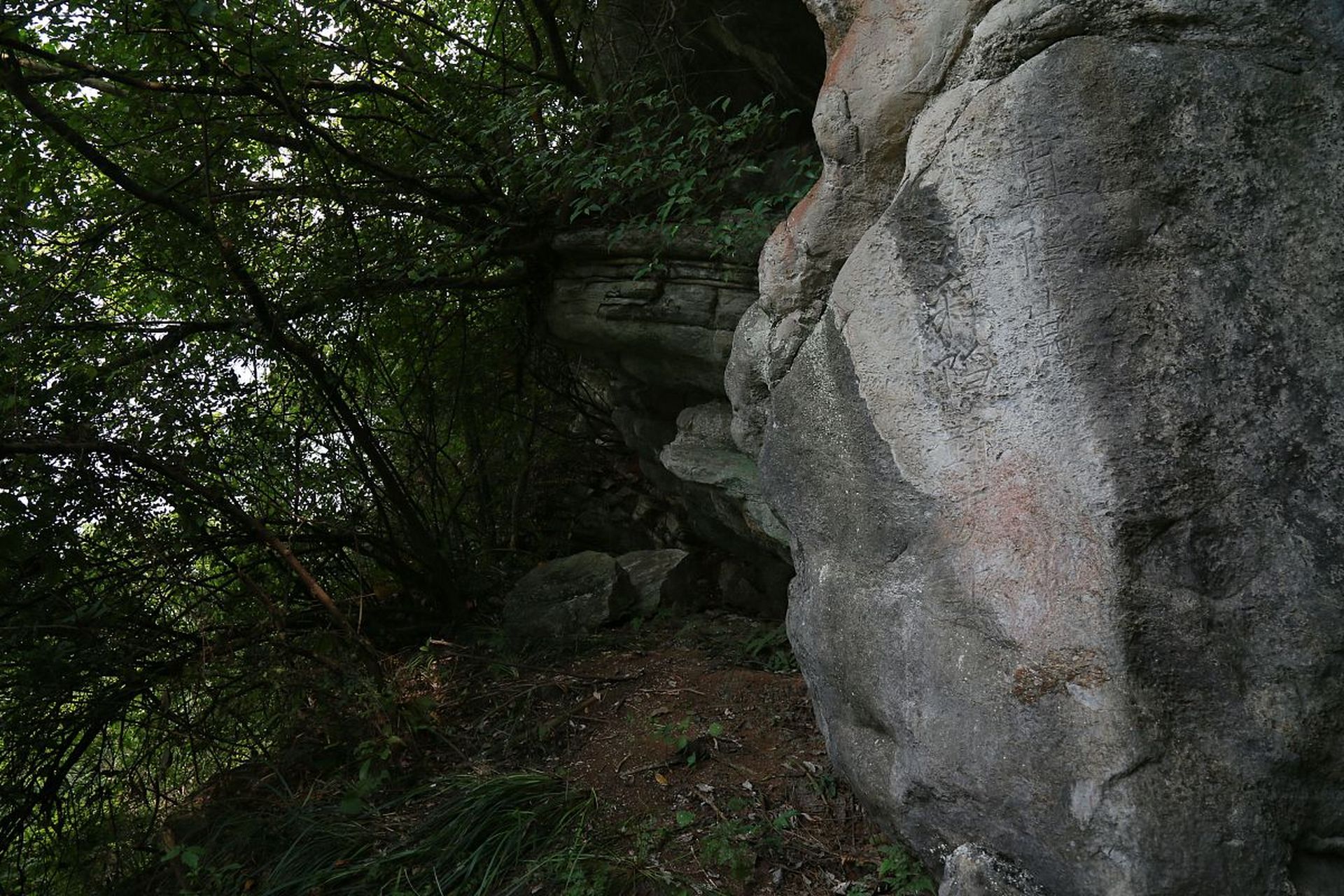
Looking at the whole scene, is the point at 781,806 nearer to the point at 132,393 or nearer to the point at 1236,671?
the point at 1236,671

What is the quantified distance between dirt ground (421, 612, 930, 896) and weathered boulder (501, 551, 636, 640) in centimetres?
16

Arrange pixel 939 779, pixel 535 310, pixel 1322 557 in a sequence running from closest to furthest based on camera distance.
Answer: pixel 1322 557, pixel 939 779, pixel 535 310

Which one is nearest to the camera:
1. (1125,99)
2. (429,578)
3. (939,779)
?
(1125,99)

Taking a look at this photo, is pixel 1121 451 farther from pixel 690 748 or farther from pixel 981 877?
pixel 690 748

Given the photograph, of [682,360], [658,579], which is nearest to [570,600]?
[658,579]

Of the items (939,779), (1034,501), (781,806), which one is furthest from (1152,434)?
(781,806)

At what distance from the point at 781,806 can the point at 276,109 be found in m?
4.13

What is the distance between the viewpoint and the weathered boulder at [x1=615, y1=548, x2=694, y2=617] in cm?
550

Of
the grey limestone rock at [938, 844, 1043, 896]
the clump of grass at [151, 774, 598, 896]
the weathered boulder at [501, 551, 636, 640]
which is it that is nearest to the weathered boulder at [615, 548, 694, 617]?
the weathered boulder at [501, 551, 636, 640]

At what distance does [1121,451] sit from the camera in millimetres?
2365

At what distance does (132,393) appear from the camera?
4527mm

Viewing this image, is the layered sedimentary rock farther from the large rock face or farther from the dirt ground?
the large rock face

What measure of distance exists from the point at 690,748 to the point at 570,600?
65.0 inches

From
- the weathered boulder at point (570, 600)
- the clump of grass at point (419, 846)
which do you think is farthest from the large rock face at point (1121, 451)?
the weathered boulder at point (570, 600)
